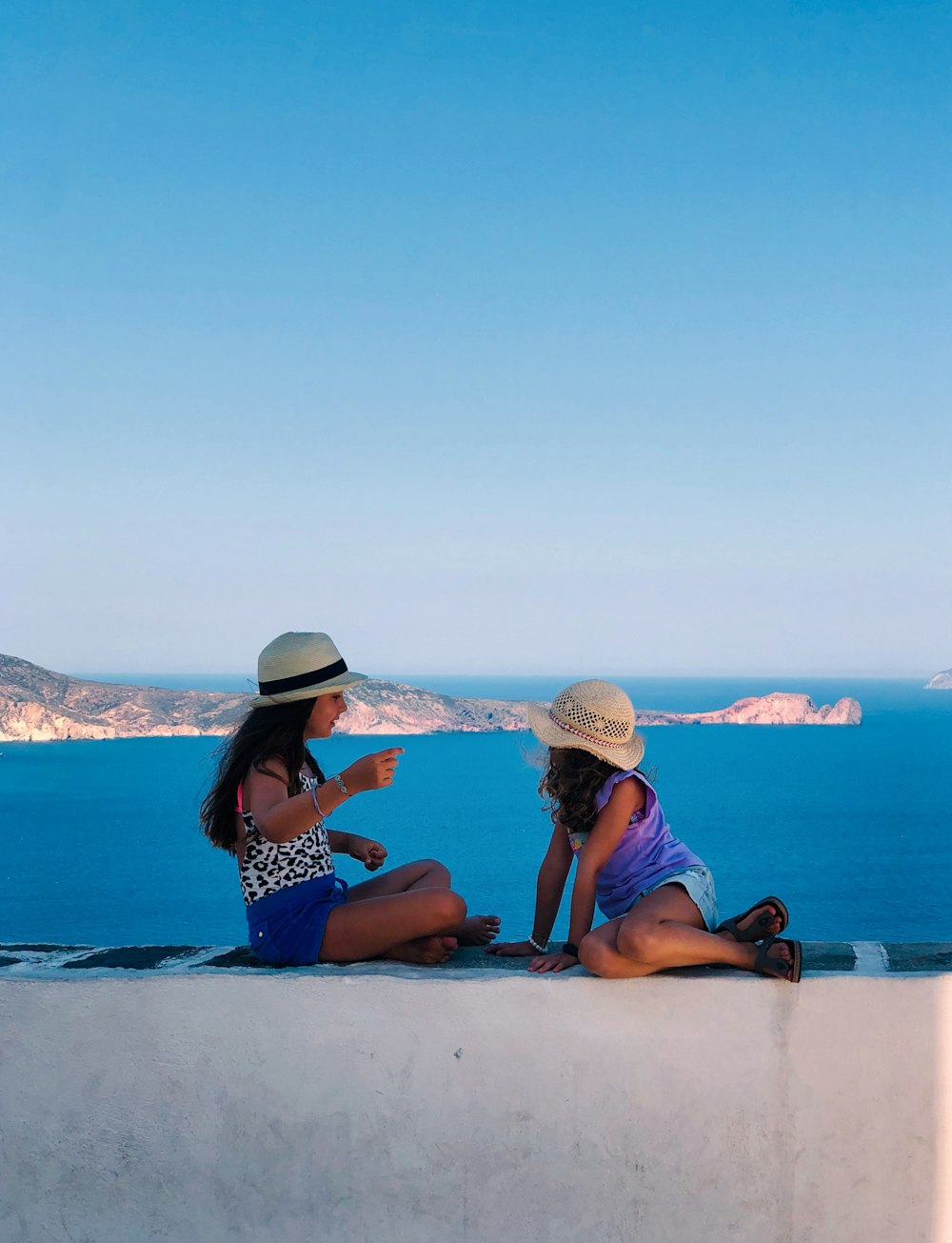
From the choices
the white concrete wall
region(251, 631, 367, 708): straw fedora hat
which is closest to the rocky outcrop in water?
region(251, 631, 367, 708): straw fedora hat

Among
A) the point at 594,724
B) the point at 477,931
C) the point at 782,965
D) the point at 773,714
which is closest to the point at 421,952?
the point at 477,931

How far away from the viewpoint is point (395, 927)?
2354 millimetres

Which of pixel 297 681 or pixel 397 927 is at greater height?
pixel 297 681

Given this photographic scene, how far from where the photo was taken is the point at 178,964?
2.37 m

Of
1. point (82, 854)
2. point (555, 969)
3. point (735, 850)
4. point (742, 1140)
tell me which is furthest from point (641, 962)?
point (82, 854)

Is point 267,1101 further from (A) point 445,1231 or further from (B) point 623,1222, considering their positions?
(B) point 623,1222

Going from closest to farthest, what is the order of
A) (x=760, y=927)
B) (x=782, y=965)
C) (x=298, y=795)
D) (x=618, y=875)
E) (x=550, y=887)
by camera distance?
1. (x=782, y=965)
2. (x=760, y=927)
3. (x=298, y=795)
4. (x=618, y=875)
5. (x=550, y=887)

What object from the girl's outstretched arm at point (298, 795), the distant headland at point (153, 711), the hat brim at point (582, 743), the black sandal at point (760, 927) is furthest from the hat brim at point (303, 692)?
the distant headland at point (153, 711)

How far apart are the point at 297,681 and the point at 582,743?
2.27 feet

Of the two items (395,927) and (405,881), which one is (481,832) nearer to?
(405,881)

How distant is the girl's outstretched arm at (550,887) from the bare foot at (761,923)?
0.49m

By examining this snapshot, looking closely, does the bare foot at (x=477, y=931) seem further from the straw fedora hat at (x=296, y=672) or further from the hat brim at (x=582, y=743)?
the straw fedora hat at (x=296, y=672)

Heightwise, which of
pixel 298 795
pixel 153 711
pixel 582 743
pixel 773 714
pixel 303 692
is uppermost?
pixel 303 692

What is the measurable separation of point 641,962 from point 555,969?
0.20 m
